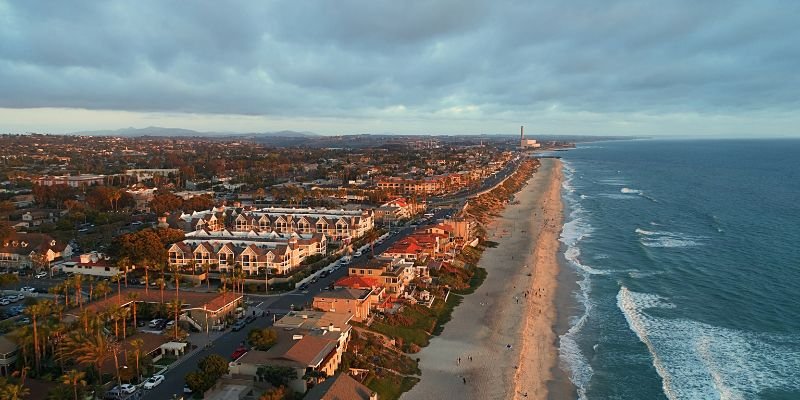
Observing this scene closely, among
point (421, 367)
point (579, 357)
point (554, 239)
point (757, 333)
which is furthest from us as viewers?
point (554, 239)

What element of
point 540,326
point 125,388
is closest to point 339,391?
point 125,388

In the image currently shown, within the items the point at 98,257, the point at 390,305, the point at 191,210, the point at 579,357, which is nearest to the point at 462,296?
the point at 390,305

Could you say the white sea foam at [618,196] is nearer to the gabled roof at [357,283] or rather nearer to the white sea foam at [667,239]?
the white sea foam at [667,239]

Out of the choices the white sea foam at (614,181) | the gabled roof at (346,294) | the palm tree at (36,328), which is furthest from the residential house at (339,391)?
the white sea foam at (614,181)

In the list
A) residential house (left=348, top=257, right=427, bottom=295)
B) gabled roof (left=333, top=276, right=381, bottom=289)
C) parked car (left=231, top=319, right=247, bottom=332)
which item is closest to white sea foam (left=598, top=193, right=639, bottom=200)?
residential house (left=348, top=257, right=427, bottom=295)

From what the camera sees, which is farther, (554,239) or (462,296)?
(554,239)

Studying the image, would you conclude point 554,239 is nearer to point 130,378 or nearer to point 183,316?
point 183,316
